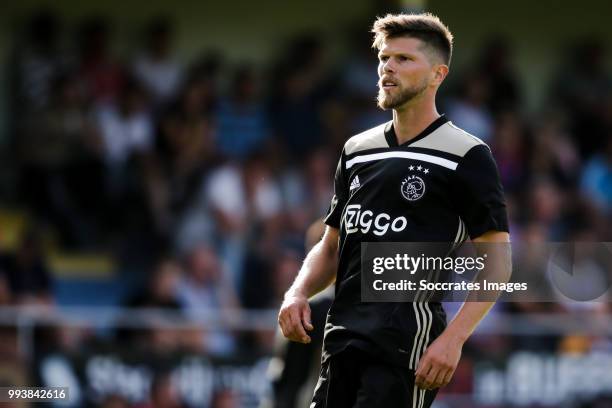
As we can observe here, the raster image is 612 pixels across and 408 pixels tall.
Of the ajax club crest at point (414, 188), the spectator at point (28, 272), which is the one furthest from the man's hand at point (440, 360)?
the spectator at point (28, 272)

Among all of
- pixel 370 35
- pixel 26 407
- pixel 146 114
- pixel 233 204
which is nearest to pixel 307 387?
pixel 26 407

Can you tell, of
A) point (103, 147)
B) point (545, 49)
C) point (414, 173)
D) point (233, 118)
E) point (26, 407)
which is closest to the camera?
point (414, 173)

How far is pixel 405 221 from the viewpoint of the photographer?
202 inches

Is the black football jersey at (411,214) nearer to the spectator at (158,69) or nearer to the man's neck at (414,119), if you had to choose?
the man's neck at (414,119)

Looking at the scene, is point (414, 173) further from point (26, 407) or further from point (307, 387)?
point (26, 407)

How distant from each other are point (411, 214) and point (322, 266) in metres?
0.54

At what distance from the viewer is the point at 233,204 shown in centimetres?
1220

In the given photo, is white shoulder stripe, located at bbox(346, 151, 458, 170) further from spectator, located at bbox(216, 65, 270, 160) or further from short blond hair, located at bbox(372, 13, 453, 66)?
spectator, located at bbox(216, 65, 270, 160)

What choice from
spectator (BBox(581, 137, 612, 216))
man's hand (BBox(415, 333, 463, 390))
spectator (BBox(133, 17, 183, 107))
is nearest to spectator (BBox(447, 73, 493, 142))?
spectator (BBox(581, 137, 612, 216))

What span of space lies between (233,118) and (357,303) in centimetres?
825

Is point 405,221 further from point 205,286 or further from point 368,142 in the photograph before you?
point 205,286

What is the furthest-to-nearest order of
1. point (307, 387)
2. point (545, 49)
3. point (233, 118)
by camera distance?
point (545, 49), point (233, 118), point (307, 387)

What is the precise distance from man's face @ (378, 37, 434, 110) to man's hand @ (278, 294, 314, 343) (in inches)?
34.5

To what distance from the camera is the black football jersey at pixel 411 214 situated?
5070 mm
